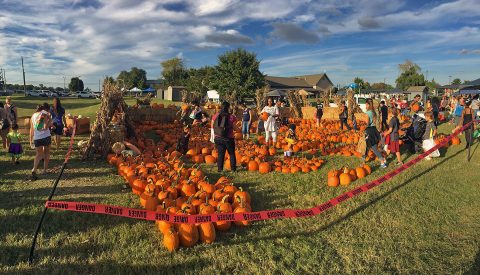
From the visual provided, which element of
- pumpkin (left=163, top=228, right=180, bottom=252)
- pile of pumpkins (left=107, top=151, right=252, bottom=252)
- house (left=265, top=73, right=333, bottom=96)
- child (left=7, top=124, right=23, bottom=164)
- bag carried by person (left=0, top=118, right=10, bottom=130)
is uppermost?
house (left=265, top=73, right=333, bottom=96)

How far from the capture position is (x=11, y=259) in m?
4.26

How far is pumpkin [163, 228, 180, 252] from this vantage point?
14.8ft

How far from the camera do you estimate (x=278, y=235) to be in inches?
200

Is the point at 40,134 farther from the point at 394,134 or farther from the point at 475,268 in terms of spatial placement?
the point at 394,134

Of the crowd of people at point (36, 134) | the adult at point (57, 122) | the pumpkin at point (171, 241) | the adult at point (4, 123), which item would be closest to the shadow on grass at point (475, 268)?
the pumpkin at point (171, 241)

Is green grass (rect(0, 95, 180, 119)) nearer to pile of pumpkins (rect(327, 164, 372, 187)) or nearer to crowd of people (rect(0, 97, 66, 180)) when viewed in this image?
crowd of people (rect(0, 97, 66, 180))

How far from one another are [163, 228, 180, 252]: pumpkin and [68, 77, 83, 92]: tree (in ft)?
379

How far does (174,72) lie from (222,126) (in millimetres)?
90439

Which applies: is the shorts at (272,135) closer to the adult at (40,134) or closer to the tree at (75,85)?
the adult at (40,134)

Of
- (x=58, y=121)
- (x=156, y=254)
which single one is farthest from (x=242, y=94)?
(x=156, y=254)

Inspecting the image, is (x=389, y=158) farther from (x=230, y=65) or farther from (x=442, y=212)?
(x=230, y=65)

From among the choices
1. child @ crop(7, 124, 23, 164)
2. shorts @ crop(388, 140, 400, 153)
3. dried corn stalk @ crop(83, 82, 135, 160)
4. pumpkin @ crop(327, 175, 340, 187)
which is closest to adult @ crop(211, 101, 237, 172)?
pumpkin @ crop(327, 175, 340, 187)

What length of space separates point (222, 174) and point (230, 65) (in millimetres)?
41222

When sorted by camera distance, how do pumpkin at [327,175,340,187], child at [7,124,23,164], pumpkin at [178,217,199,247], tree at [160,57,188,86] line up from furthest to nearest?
tree at [160,57,188,86]
child at [7,124,23,164]
pumpkin at [327,175,340,187]
pumpkin at [178,217,199,247]
